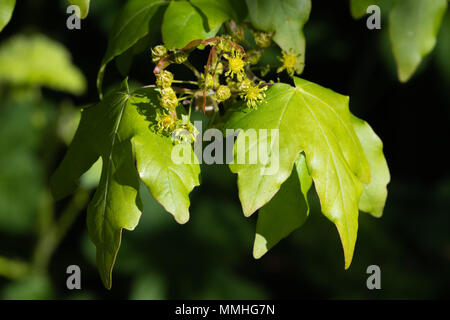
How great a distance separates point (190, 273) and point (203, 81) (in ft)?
4.96

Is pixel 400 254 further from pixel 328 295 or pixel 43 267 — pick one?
pixel 43 267

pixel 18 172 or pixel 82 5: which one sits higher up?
pixel 82 5

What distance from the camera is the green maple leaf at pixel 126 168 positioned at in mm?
657

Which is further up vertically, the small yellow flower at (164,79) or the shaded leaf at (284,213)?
the small yellow flower at (164,79)

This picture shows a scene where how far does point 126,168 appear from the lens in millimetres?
683

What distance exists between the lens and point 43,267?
190cm

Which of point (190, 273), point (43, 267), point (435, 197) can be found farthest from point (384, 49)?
point (43, 267)

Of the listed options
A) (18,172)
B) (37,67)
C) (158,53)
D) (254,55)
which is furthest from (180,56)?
(18,172)

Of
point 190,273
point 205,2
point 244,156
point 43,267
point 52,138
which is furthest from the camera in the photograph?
point 190,273

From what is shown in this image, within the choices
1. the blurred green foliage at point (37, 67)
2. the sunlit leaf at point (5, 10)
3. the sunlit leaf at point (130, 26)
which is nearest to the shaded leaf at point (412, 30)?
the sunlit leaf at point (130, 26)

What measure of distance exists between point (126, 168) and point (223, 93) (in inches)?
6.9

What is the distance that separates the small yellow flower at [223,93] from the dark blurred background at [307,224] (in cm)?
131

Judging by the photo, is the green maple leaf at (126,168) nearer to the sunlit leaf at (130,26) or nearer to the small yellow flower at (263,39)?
the sunlit leaf at (130,26)

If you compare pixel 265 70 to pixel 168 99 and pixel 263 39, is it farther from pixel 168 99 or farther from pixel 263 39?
pixel 168 99
